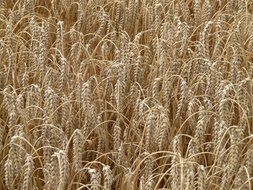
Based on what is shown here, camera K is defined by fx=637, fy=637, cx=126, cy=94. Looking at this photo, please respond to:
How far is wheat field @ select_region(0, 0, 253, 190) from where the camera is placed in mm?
1433

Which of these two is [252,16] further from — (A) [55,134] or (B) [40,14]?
(A) [55,134]

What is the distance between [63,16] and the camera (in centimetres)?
245

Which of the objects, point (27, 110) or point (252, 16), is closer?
point (27, 110)

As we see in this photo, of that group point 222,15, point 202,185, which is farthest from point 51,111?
point 222,15

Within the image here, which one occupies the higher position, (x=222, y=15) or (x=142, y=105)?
(x=222, y=15)

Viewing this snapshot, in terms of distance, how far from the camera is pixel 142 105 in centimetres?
155

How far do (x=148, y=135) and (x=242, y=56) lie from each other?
60 centimetres

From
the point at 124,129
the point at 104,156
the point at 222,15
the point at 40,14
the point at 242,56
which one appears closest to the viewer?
the point at 104,156

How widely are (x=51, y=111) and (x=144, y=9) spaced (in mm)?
906

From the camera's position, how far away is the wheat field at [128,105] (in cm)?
143

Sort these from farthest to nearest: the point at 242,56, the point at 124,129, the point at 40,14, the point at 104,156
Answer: the point at 40,14 → the point at 242,56 → the point at 124,129 → the point at 104,156

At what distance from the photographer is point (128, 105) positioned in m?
1.81

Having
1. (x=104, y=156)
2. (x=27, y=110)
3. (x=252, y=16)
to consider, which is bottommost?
(x=104, y=156)

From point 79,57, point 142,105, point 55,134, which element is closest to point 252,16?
point 79,57
